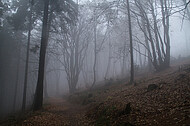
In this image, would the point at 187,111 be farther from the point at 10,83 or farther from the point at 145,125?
the point at 10,83

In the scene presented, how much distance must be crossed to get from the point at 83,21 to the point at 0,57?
1606 centimetres

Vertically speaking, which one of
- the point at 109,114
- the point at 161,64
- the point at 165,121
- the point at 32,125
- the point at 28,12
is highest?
the point at 28,12

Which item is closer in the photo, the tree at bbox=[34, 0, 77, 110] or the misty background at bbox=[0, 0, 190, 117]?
the tree at bbox=[34, 0, 77, 110]

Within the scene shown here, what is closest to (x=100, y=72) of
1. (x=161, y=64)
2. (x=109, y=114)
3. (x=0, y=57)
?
(x=0, y=57)

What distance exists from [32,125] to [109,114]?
3936mm

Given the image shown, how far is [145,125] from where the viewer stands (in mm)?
4770

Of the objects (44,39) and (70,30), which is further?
(70,30)

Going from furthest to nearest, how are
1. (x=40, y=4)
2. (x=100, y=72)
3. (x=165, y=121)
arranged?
(x=100, y=72) → (x=40, y=4) → (x=165, y=121)

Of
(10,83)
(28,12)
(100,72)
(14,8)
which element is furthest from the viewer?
(100,72)

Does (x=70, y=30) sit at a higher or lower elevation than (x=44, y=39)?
higher

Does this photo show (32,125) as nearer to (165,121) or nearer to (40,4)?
(165,121)

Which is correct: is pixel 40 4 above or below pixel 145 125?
above

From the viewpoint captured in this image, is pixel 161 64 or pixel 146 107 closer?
pixel 146 107

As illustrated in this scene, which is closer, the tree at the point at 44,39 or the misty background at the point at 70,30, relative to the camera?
the tree at the point at 44,39
